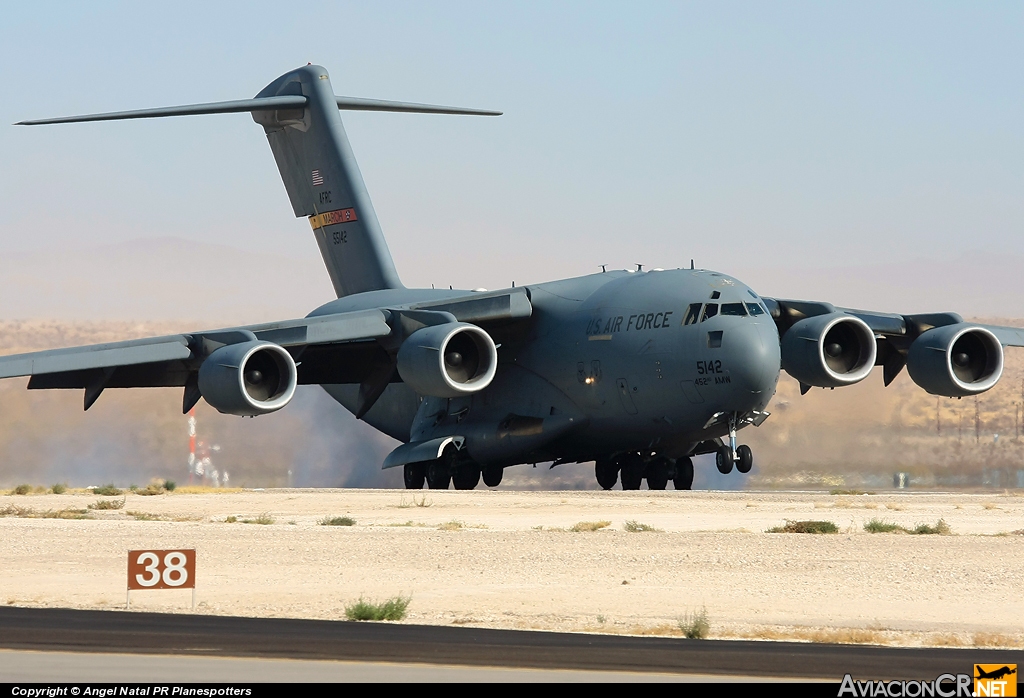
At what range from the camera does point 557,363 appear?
28.2 metres

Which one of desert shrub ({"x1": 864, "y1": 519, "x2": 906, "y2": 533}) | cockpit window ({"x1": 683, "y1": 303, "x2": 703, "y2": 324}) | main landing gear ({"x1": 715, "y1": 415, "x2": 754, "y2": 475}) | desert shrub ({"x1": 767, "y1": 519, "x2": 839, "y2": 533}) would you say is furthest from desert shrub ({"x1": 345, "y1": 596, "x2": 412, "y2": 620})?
main landing gear ({"x1": 715, "y1": 415, "x2": 754, "y2": 475})

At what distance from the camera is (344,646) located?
31.1 feet

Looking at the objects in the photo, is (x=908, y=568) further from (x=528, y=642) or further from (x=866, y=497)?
(x=866, y=497)

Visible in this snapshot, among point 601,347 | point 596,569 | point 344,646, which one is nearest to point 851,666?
point 344,646

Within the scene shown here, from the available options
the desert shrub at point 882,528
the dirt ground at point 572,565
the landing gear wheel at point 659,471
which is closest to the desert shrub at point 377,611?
the dirt ground at point 572,565

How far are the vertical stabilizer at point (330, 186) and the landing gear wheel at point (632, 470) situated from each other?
689 cm

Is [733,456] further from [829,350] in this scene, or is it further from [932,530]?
[932,530]

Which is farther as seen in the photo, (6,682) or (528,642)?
(528,642)

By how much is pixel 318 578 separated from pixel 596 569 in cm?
285

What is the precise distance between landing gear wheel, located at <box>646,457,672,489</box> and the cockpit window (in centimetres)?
421

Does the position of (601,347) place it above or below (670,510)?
above

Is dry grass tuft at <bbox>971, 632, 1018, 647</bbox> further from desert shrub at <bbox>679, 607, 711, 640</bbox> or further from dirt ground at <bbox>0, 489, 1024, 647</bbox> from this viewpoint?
desert shrub at <bbox>679, 607, 711, 640</bbox>

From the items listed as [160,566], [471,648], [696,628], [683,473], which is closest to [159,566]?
[160,566]

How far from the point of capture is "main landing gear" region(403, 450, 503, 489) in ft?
98.3
